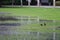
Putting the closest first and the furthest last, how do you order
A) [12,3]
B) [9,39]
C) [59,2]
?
1. [9,39]
2. [59,2]
3. [12,3]

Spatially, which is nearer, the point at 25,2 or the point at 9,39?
the point at 9,39

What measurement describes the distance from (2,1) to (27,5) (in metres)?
5.77

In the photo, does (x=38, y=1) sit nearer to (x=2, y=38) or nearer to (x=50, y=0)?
(x=50, y=0)

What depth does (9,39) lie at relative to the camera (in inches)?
390

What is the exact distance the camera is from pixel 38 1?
4369 centimetres

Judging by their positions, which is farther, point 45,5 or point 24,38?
point 45,5

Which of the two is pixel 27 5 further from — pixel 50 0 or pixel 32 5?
pixel 50 0

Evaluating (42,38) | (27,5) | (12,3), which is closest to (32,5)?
(27,5)

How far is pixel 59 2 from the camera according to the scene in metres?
42.3

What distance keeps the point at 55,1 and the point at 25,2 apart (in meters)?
5.73

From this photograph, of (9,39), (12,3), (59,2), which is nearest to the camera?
(9,39)

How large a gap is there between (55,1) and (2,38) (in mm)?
33345

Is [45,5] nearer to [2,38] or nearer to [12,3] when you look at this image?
[12,3]

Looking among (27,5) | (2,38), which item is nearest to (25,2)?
(27,5)
